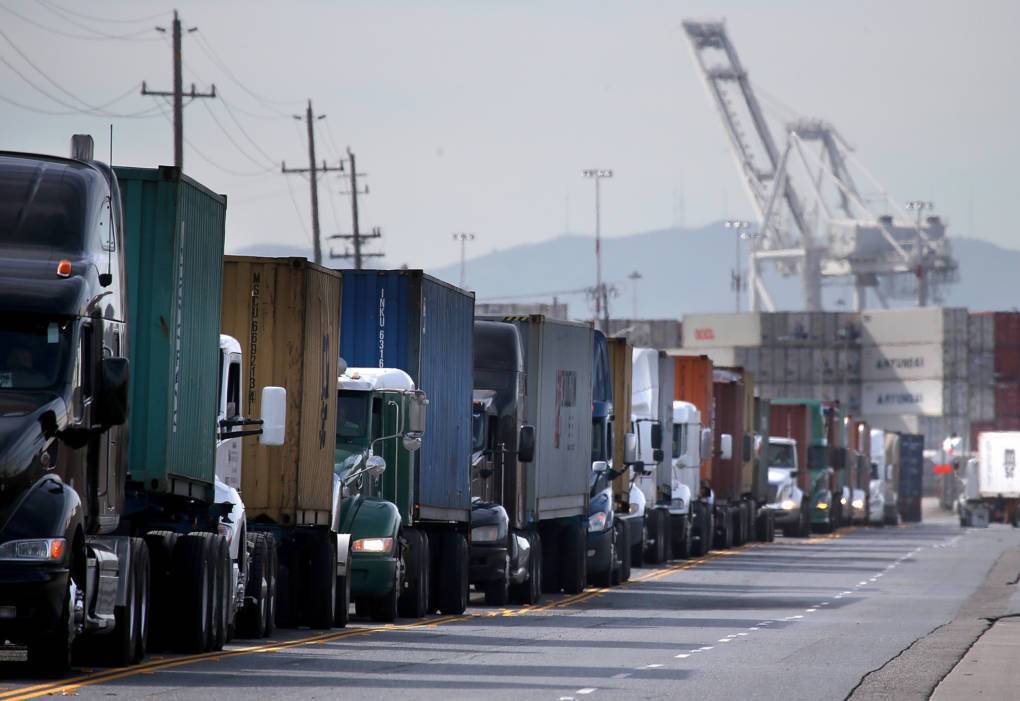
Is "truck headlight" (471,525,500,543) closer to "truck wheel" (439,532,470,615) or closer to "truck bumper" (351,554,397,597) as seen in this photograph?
"truck wheel" (439,532,470,615)

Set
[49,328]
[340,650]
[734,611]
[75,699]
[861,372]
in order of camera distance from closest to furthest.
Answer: [75,699]
[49,328]
[340,650]
[734,611]
[861,372]

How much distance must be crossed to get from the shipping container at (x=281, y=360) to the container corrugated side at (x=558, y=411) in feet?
25.9

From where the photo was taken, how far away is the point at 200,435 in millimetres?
18172

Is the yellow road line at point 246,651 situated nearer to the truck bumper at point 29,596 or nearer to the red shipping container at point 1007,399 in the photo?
the truck bumper at point 29,596

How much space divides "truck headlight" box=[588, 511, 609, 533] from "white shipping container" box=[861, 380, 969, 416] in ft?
427

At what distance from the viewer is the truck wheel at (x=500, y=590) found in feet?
92.4

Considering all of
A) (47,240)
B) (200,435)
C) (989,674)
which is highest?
(47,240)

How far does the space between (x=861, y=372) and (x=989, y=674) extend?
150m

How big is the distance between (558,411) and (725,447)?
824 inches

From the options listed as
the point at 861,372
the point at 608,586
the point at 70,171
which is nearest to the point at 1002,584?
the point at 608,586

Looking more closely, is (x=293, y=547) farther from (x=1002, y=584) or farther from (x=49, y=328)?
(x=1002, y=584)

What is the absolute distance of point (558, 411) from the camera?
3100cm

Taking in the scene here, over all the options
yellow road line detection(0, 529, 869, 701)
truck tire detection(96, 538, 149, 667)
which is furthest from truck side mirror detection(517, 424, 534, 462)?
truck tire detection(96, 538, 149, 667)

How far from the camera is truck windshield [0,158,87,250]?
50.2 ft
